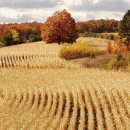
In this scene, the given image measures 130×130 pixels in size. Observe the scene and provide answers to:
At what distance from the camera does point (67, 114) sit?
2994 cm

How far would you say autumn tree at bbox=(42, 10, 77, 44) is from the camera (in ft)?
316

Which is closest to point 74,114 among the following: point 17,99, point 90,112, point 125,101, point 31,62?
point 90,112

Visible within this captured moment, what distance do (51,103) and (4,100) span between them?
3188mm

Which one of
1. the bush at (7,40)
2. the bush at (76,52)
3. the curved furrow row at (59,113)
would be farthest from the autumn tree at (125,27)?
the curved furrow row at (59,113)

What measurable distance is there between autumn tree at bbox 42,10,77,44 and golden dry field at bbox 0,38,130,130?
43.9 m

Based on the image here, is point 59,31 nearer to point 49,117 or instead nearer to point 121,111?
point 121,111

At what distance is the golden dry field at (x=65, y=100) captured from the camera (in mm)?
27250

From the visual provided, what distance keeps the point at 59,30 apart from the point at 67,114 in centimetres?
6683

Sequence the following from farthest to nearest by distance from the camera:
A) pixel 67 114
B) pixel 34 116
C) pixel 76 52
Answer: pixel 76 52, pixel 67 114, pixel 34 116

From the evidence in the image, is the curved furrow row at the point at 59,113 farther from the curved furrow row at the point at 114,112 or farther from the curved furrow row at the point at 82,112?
the curved furrow row at the point at 114,112

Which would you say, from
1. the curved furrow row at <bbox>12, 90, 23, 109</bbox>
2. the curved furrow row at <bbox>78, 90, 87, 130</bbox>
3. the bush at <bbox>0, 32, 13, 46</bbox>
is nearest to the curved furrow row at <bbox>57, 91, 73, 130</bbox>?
the curved furrow row at <bbox>78, 90, 87, 130</bbox>

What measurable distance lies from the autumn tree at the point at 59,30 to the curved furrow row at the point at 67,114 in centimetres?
5975

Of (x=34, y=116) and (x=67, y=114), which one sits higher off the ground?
(x=34, y=116)

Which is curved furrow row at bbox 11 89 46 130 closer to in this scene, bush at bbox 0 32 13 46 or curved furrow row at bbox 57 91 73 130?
curved furrow row at bbox 57 91 73 130
